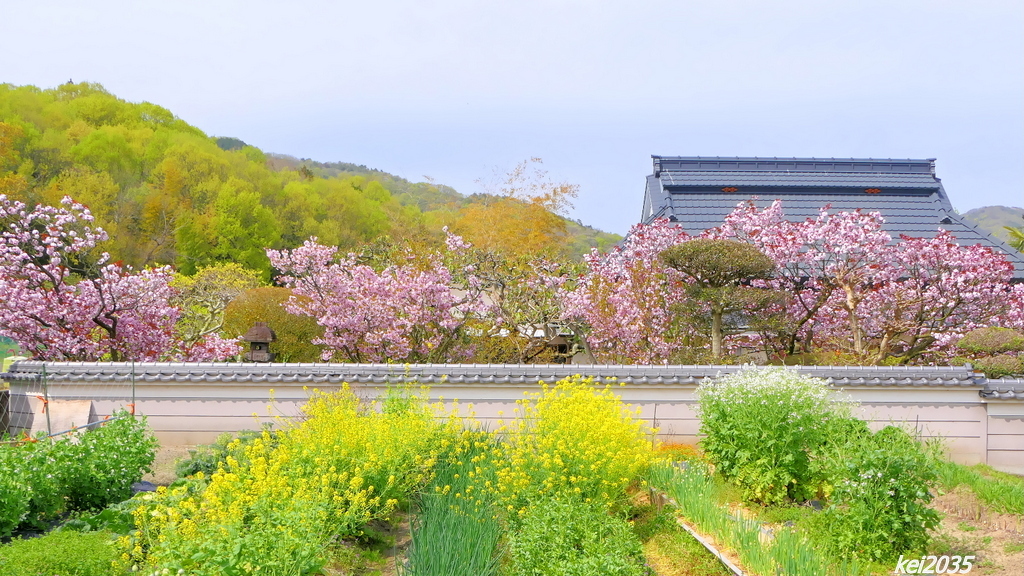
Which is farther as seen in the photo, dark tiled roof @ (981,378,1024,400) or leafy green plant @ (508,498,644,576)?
dark tiled roof @ (981,378,1024,400)

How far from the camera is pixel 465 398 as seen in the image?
9.68m

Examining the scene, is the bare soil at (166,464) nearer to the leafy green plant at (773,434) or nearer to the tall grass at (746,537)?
the tall grass at (746,537)

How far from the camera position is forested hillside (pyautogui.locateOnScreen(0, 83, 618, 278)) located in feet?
105

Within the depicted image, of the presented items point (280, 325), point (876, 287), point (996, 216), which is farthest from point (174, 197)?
point (996, 216)

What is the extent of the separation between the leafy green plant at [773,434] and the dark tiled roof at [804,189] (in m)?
13.1

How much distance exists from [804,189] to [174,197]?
2769 cm

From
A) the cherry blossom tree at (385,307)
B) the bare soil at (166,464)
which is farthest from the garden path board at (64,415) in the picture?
the cherry blossom tree at (385,307)

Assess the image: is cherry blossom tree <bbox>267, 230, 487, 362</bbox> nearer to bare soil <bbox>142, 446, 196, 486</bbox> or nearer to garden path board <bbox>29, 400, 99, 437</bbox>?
bare soil <bbox>142, 446, 196, 486</bbox>

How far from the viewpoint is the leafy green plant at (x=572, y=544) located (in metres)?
4.72

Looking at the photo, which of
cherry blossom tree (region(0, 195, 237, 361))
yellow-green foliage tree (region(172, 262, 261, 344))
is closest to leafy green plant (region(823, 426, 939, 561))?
cherry blossom tree (region(0, 195, 237, 361))

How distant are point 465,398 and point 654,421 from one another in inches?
98.1

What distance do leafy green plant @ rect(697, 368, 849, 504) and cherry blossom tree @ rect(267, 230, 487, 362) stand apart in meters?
6.24

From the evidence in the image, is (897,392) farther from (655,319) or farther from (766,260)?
(655,319)

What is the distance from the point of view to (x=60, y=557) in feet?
15.4
